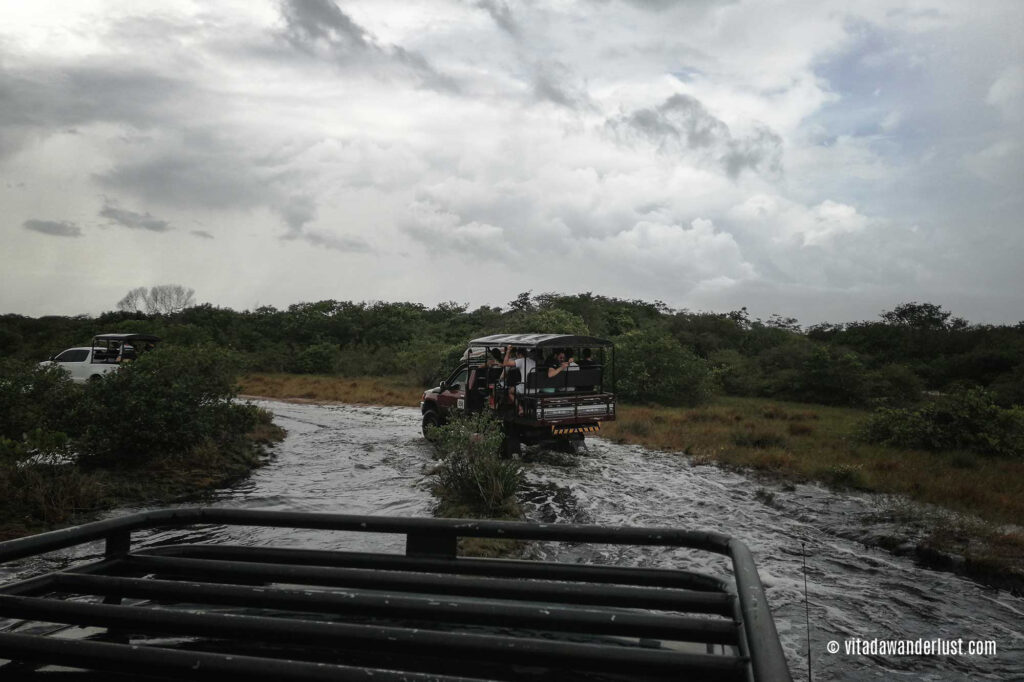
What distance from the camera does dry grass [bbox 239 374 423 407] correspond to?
28.5m

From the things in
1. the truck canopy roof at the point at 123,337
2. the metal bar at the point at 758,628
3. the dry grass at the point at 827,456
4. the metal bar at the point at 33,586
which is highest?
the truck canopy roof at the point at 123,337

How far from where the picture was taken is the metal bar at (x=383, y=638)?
58.2 inches

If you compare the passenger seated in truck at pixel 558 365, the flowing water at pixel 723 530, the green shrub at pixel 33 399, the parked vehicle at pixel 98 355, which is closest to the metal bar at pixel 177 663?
the flowing water at pixel 723 530

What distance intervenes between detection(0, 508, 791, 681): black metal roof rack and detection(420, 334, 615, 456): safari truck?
1145 centimetres

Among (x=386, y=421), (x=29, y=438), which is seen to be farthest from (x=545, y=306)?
(x=29, y=438)

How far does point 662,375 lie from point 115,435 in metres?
18.6

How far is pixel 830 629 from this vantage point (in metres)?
6.06

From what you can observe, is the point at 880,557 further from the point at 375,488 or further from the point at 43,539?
the point at 43,539

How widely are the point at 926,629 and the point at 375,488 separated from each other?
8.24 m

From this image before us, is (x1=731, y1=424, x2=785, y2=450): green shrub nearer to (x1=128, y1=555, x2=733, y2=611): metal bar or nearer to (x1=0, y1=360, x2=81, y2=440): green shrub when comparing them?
(x1=0, y1=360, x2=81, y2=440): green shrub

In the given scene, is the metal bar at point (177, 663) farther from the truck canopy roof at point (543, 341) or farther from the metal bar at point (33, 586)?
the truck canopy roof at point (543, 341)

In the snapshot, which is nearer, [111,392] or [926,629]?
[926,629]

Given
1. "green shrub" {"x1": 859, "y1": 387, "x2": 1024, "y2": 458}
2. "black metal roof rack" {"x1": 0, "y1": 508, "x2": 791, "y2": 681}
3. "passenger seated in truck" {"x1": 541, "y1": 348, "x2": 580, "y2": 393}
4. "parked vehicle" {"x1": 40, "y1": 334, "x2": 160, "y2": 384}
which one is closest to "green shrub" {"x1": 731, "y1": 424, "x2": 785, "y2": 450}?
"green shrub" {"x1": 859, "y1": 387, "x2": 1024, "y2": 458}

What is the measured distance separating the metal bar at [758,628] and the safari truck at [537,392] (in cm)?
1185
